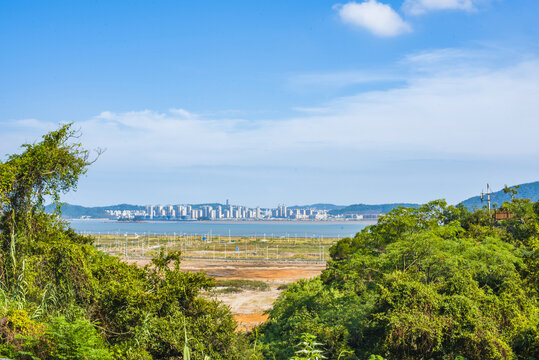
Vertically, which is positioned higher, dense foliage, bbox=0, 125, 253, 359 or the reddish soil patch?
dense foliage, bbox=0, 125, 253, 359

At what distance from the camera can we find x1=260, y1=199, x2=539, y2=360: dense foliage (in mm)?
10492

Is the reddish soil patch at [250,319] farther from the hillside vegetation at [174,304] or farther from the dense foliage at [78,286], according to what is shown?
the dense foliage at [78,286]

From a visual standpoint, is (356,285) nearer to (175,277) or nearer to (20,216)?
(175,277)

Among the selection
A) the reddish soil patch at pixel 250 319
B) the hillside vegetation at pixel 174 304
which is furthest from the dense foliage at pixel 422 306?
the reddish soil patch at pixel 250 319

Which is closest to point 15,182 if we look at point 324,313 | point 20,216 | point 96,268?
point 20,216

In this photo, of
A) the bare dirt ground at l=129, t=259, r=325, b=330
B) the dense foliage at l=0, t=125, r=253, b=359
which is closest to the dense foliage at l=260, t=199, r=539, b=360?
the dense foliage at l=0, t=125, r=253, b=359

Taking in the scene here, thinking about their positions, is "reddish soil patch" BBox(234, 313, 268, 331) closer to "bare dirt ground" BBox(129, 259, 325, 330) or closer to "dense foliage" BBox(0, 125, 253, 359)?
"bare dirt ground" BBox(129, 259, 325, 330)

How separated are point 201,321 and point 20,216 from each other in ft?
17.3

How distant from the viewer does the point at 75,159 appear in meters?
12.3

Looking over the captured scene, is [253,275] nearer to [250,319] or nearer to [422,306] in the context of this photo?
[250,319]

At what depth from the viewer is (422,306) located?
36.0 ft

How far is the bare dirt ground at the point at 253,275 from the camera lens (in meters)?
37.7

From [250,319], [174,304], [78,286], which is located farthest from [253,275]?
[78,286]

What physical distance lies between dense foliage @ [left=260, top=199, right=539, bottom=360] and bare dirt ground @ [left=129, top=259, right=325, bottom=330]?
1234 cm
